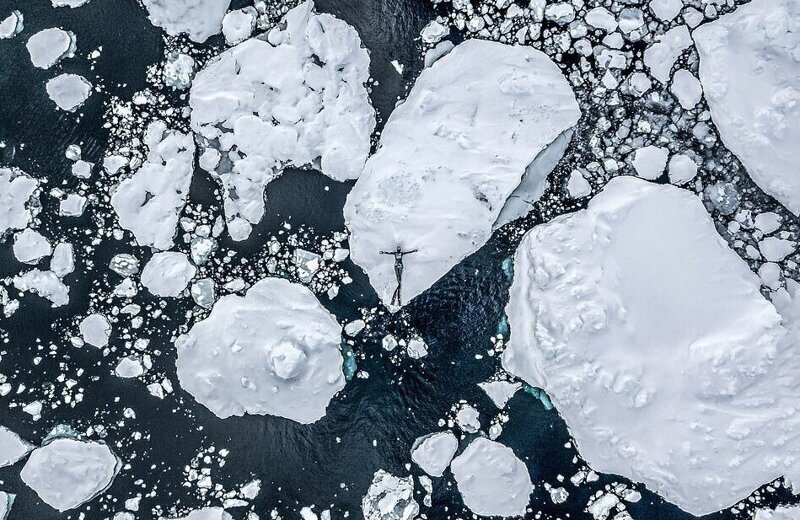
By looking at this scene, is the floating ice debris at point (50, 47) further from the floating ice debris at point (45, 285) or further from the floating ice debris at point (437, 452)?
the floating ice debris at point (437, 452)

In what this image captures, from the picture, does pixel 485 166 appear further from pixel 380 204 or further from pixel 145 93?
pixel 145 93

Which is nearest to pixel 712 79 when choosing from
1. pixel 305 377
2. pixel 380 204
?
pixel 380 204

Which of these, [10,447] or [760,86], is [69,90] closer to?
[10,447]

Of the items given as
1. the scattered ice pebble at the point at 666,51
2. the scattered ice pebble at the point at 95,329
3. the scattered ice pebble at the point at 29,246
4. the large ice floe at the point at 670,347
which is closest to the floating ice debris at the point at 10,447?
the scattered ice pebble at the point at 95,329

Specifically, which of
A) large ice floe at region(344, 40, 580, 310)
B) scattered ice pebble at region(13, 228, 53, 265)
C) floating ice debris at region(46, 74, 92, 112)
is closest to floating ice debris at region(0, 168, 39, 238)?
scattered ice pebble at region(13, 228, 53, 265)

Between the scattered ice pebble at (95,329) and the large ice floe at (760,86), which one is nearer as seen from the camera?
the large ice floe at (760,86)
